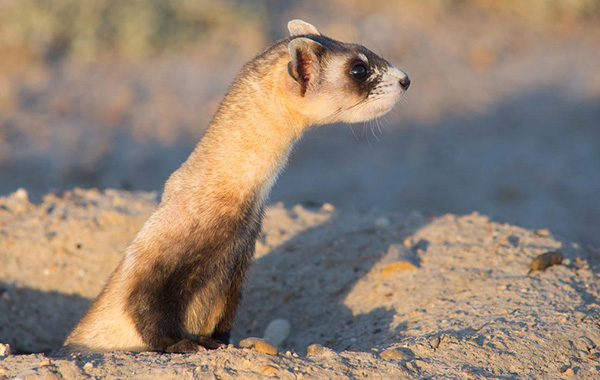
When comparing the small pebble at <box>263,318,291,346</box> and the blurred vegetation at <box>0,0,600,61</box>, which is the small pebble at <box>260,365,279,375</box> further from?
the blurred vegetation at <box>0,0,600,61</box>

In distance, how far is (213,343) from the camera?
4195 millimetres

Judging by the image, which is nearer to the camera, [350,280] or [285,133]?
[285,133]

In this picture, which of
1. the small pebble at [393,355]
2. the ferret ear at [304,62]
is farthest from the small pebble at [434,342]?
the ferret ear at [304,62]

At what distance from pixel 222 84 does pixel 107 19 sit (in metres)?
2.44

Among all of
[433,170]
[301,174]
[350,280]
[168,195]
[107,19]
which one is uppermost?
[107,19]

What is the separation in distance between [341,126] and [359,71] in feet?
23.5

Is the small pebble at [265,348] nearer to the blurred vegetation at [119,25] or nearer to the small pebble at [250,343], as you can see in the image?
the small pebble at [250,343]

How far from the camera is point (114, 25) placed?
1194cm

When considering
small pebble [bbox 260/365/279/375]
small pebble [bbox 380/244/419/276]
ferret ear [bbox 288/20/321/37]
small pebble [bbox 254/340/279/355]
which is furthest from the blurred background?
small pebble [bbox 260/365/279/375]

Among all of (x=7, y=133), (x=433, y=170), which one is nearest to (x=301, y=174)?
(x=433, y=170)

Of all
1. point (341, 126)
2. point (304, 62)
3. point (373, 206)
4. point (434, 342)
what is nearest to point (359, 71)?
point (304, 62)

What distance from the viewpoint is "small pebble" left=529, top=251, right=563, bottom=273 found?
518cm

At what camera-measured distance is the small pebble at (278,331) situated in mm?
5332

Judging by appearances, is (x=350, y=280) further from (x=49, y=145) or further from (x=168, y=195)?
(x=49, y=145)
